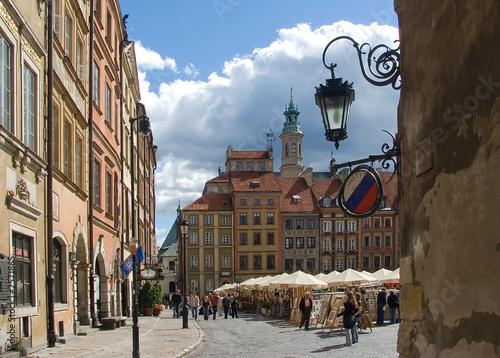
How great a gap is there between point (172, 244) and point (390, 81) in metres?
122

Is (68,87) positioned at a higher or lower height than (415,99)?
higher

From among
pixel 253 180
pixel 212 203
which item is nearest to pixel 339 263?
pixel 253 180

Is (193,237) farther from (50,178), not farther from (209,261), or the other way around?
(50,178)

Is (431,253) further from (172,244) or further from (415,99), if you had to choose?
(172,244)

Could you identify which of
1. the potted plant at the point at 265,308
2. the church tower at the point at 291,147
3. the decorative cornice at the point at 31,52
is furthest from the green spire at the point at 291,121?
the decorative cornice at the point at 31,52

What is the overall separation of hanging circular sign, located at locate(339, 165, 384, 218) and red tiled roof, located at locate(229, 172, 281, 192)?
249 feet

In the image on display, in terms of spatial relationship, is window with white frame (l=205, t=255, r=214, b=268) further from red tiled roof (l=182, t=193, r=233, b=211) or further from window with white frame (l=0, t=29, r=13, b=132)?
window with white frame (l=0, t=29, r=13, b=132)

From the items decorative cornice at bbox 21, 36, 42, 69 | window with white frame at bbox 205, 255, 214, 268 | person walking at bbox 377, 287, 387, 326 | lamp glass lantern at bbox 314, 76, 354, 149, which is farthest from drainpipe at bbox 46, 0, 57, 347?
window with white frame at bbox 205, 255, 214, 268

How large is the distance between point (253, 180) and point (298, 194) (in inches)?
255

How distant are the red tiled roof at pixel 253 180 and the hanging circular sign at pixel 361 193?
76.0m

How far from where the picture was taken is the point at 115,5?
34000 mm

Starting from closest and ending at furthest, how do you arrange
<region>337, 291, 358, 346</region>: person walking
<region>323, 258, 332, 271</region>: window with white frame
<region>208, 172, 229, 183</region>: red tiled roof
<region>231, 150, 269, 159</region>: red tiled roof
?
<region>337, 291, 358, 346</region>: person walking < <region>323, 258, 332, 271</region>: window with white frame < <region>208, 172, 229, 183</region>: red tiled roof < <region>231, 150, 269, 159</region>: red tiled roof

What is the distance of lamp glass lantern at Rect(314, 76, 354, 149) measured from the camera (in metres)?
8.74

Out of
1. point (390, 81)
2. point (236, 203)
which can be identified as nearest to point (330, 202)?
point (236, 203)
